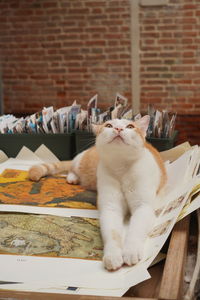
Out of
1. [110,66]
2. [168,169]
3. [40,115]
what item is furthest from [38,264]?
[110,66]

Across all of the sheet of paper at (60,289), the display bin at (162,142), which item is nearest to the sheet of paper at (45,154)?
the display bin at (162,142)

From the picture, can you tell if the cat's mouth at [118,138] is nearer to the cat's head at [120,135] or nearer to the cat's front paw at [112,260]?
the cat's head at [120,135]

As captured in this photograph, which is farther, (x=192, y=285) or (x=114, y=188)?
(x=114, y=188)

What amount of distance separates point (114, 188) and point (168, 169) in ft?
0.88

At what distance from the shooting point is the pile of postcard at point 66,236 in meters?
0.69

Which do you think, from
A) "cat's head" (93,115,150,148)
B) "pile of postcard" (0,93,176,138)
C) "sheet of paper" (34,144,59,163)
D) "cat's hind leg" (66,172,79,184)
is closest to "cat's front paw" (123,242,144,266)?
"cat's head" (93,115,150,148)

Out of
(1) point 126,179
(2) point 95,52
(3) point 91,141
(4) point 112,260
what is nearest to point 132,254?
(4) point 112,260

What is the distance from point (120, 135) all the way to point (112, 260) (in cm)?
36

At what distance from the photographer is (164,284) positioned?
612 mm

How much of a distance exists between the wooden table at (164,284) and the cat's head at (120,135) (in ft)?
0.84

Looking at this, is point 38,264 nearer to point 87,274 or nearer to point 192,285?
point 87,274

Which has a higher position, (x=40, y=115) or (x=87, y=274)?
(x=40, y=115)

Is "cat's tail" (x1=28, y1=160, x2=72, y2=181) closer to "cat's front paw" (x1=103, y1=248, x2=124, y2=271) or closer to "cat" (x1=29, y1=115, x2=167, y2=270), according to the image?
"cat" (x1=29, y1=115, x2=167, y2=270)

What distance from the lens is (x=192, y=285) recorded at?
2.26 ft
